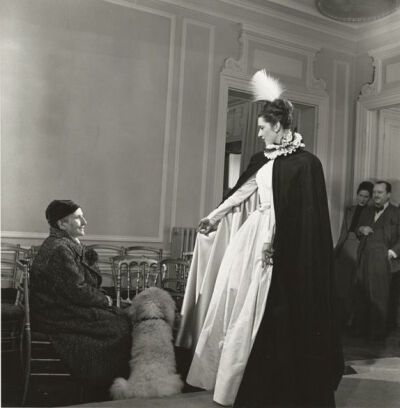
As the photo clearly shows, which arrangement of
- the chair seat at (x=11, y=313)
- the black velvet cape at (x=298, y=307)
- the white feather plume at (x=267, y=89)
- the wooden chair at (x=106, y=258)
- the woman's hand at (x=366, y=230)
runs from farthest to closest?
the woman's hand at (x=366, y=230)
the wooden chair at (x=106, y=258)
the chair seat at (x=11, y=313)
the white feather plume at (x=267, y=89)
the black velvet cape at (x=298, y=307)

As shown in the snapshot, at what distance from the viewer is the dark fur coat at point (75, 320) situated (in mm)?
2836

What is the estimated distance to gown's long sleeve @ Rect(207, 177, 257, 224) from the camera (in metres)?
3.00

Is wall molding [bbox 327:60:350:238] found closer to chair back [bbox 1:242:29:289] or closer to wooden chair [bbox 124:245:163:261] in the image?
wooden chair [bbox 124:245:163:261]

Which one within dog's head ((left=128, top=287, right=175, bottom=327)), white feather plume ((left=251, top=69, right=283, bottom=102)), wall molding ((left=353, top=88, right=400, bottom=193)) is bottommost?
dog's head ((left=128, top=287, right=175, bottom=327))

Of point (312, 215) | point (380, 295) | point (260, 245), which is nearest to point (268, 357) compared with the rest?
point (260, 245)

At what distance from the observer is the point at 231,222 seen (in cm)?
315

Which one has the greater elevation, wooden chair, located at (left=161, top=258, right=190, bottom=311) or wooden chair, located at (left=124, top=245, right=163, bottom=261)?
wooden chair, located at (left=124, top=245, right=163, bottom=261)

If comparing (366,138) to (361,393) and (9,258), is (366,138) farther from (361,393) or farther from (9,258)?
(9,258)

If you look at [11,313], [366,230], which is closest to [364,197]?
[366,230]

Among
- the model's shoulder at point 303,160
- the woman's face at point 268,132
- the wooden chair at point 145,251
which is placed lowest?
the wooden chair at point 145,251

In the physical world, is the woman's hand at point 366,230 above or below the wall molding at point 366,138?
below

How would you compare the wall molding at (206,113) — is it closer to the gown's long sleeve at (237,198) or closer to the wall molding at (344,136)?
the wall molding at (344,136)

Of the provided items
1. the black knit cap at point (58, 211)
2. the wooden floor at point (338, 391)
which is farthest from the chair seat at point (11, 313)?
the black knit cap at point (58, 211)

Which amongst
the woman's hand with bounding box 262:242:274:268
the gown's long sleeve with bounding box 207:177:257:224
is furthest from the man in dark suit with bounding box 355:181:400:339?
the woman's hand with bounding box 262:242:274:268
